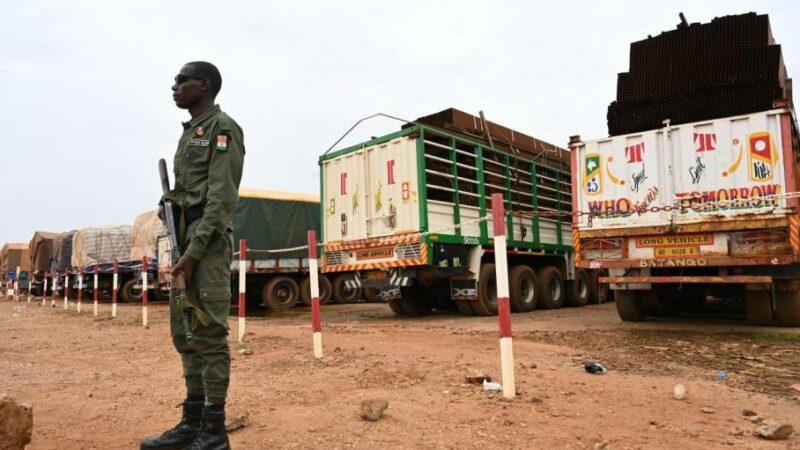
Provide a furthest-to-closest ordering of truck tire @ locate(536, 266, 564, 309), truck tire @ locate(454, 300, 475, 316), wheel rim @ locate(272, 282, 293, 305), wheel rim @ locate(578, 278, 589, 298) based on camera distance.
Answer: wheel rim @ locate(272, 282, 293, 305) → wheel rim @ locate(578, 278, 589, 298) → truck tire @ locate(536, 266, 564, 309) → truck tire @ locate(454, 300, 475, 316)

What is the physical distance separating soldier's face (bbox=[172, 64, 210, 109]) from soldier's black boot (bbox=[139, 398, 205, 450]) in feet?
4.92

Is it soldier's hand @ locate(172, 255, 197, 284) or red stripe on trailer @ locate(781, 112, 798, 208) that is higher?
red stripe on trailer @ locate(781, 112, 798, 208)

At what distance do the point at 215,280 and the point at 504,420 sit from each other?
63.5 inches

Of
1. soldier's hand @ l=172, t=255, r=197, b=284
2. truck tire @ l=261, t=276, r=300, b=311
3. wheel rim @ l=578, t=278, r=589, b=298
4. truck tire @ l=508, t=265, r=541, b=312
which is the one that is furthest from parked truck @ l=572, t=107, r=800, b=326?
truck tire @ l=261, t=276, r=300, b=311

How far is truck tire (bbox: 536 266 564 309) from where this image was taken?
10852 mm

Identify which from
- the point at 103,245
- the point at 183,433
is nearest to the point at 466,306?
the point at 183,433

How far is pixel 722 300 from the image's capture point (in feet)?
40.9

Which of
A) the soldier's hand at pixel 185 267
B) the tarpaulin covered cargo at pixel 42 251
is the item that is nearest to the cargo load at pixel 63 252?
the tarpaulin covered cargo at pixel 42 251

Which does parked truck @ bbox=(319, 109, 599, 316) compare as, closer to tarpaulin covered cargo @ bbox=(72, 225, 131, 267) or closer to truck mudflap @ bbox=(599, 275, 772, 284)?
truck mudflap @ bbox=(599, 275, 772, 284)

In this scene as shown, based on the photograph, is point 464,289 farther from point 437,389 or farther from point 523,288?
point 437,389

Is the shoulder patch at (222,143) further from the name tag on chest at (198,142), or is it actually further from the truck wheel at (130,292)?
the truck wheel at (130,292)

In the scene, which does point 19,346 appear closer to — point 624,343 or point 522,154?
point 624,343

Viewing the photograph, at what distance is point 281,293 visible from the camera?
43.7 ft

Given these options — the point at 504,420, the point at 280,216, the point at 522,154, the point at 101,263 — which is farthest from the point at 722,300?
the point at 101,263
